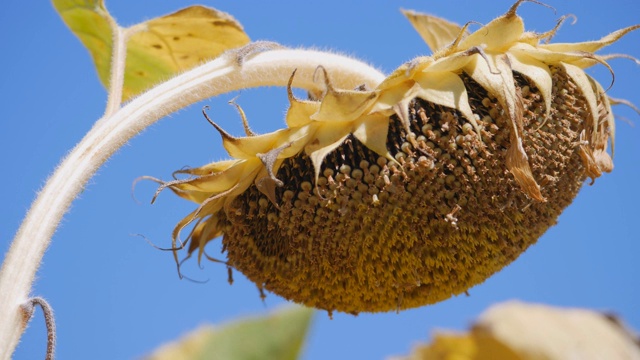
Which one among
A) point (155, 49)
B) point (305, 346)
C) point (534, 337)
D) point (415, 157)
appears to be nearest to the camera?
point (415, 157)

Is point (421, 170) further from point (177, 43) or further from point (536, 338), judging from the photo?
point (177, 43)

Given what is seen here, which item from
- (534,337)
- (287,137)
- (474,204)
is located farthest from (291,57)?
(534,337)

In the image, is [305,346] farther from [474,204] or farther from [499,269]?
[474,204]

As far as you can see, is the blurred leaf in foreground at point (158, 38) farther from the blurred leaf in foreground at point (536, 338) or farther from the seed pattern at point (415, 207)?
the blurred leaf in foreground at point (536, 338)

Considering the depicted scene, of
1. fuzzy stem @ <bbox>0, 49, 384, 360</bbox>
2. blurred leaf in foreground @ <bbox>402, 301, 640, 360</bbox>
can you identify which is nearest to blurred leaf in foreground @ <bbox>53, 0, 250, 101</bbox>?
fuzzy stem @ <bbox>0, 49, 384, 360</bbox>

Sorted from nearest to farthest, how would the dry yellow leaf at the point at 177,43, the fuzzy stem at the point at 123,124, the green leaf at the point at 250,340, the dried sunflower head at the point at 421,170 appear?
1. the fuzzy stem at the point at 123,124
2. the dried sunflower head at the point at 421,170
3. the dry yellow leaf at the point at 177,43
4. the green leaf at the point at 250,340

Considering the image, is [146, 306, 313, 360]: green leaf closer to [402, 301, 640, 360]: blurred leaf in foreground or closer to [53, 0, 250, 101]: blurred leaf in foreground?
[53, 0, 250, 101]: blurred leaf in foreground

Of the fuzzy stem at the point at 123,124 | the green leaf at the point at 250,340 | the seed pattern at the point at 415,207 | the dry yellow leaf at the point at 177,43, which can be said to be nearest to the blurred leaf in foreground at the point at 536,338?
the seed pattern at the point at 415,207
